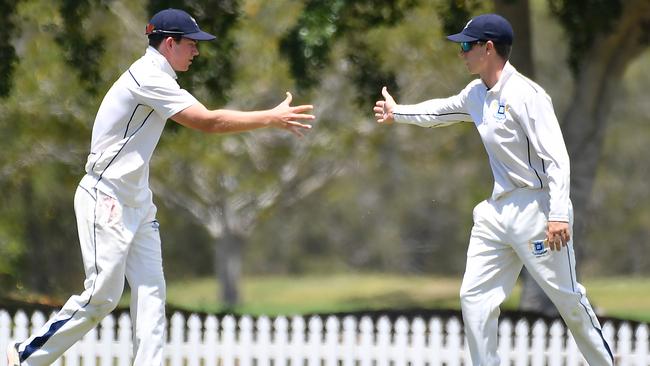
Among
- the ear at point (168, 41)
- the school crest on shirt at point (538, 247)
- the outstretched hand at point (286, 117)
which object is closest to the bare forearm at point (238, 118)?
the outstretched hand at point (286, 117)

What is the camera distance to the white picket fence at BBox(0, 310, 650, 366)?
8.40 metres

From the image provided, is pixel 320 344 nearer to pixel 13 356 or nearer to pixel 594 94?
pixel 13 356

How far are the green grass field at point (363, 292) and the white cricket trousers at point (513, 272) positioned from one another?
47.3ft

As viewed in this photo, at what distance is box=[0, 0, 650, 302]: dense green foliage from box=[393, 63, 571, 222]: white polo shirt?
4.33 meters

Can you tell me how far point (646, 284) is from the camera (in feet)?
86.6

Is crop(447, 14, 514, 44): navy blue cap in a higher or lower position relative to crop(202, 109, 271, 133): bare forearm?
higher

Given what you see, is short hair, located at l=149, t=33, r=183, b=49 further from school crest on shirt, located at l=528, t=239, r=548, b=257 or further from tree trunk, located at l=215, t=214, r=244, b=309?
tree trunk, located at l=215, t=214, r=244, b=309

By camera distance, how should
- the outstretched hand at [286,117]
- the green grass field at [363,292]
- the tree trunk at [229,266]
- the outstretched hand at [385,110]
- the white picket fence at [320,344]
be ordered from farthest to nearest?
1. the tree trunk at [229,266]
2. the green grass field at [363,292]
3. the white picket fence at [320,344]
4. the outstretched hand at [385,110]
5. the outstretched hand at [286,117]

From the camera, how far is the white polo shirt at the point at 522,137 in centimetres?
583

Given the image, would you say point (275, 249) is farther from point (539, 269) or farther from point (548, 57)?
point (539, 269)

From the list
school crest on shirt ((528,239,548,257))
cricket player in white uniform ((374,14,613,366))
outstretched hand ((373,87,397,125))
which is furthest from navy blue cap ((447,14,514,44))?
school crest on shirt ((528,239,548,257))

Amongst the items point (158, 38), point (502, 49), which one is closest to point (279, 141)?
point (158, 38)

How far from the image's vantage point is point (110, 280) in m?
6.04

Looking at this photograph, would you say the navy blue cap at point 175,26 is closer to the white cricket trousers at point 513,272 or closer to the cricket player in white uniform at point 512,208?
the cricket player in white uniform at point 512,208
